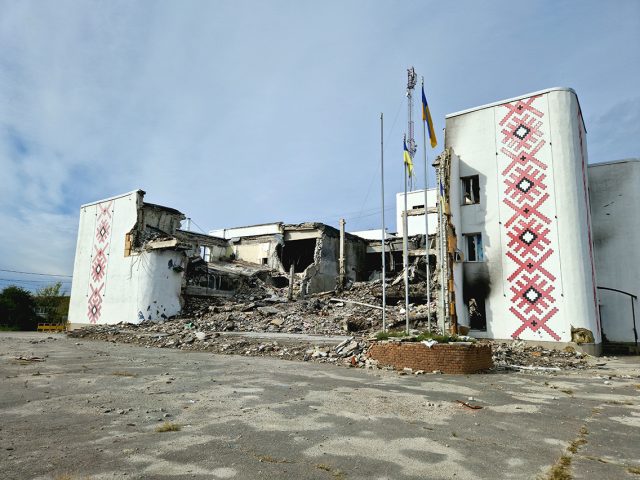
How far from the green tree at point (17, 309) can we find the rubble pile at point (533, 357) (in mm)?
38202

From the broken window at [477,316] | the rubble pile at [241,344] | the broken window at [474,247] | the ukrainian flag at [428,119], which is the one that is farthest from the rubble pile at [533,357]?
the ukrainian flag at [428,119]

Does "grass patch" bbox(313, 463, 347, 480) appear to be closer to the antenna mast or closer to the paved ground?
the paved ground

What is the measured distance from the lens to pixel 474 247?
18.6 metres

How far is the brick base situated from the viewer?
10.2 meters

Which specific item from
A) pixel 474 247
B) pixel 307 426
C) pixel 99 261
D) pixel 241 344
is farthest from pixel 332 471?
pixel 99 261

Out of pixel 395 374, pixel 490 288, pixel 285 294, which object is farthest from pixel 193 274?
pixel 395 374

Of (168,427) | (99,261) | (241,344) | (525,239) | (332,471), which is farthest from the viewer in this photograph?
(99,261)

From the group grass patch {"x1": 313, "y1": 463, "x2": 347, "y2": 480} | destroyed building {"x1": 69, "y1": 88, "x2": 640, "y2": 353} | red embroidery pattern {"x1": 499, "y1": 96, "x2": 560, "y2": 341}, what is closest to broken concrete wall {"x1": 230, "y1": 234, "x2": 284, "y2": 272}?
destroyed building {"x1": 69, "y1": 88, "x2": 640, "y2": 353}

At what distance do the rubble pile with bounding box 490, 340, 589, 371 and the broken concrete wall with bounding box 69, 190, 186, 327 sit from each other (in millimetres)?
17075

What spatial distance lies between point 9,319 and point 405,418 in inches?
1619

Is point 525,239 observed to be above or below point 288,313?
above

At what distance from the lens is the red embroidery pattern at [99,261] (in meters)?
25.8

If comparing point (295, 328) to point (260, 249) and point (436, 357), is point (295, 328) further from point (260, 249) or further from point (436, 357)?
point (260, 249)

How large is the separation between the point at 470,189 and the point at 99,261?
887 inches
